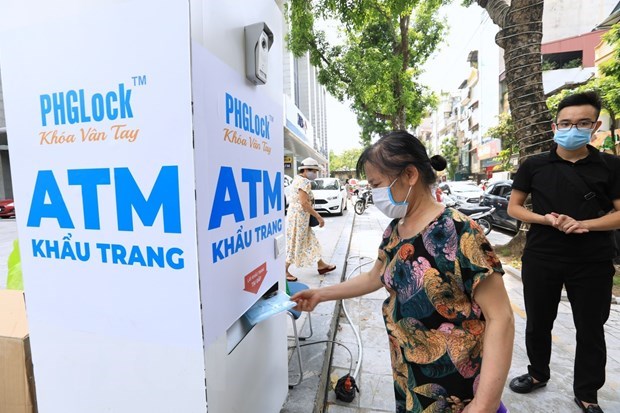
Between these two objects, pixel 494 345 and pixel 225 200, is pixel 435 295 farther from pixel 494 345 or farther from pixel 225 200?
pixel 225 200

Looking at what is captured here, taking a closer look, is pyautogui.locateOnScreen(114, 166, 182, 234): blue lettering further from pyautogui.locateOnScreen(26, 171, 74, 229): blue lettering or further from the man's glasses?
the man's glasses

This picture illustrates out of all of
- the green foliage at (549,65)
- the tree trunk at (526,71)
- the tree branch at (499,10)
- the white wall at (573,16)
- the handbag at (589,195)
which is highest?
the white wall at (573,16)

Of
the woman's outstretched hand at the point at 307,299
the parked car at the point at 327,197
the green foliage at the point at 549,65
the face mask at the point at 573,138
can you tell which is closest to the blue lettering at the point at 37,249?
the woman's outstretched hand at the point at 307,299

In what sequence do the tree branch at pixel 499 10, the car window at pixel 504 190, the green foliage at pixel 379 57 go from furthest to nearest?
the green foliage at pixel 379 57 < the car window at pixel 504 190 < the tree branch at pixel 499 10

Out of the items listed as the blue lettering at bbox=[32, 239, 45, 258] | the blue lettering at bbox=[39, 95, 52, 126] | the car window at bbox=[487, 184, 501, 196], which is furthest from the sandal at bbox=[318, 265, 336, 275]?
the car window at bbox=[487, 184, 501, 196]

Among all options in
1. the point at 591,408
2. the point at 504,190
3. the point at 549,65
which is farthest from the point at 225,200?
the point at 549,65

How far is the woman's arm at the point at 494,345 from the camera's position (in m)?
0.95

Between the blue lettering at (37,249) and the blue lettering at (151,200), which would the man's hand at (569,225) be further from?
the blue lettering at (37,249)

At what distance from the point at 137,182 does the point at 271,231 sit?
705mm

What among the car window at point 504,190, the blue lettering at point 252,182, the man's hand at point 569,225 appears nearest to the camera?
the blue lettering at point 252,182

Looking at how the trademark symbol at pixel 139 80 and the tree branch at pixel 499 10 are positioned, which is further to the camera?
the tree branch at pixel 499 10

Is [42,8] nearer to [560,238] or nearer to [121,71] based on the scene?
[121,71]

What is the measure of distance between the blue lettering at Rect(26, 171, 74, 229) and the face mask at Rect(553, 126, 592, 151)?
2396 mm

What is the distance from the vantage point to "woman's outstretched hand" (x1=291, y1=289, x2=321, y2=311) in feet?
4.84
